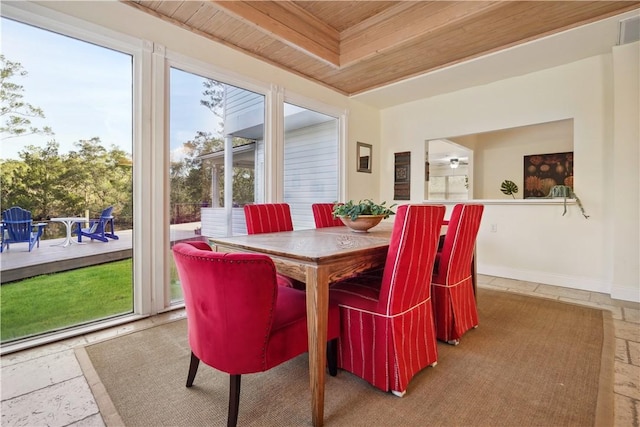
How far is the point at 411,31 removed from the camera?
3051mm

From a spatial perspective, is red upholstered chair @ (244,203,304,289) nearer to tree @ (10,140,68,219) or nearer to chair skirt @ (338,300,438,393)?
chair skirt @ (338,300,438,393)

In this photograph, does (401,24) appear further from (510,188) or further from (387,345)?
(510,188)

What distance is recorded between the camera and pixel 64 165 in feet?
7.39

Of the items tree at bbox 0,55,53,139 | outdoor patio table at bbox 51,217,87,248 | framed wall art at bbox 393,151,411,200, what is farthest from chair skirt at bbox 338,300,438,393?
framed wall art at bbox 393,151,411,200

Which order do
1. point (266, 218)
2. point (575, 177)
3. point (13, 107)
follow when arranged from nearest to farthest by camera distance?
point (13, 107), point (266, 218), point (575, 177)

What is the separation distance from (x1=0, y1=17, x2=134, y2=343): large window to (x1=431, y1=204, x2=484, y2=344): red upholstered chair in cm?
254

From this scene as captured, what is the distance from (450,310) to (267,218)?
5.26ft

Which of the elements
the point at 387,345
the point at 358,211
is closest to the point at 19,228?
the point at 358,211

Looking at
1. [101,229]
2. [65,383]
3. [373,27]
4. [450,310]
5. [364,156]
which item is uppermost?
[373,27]

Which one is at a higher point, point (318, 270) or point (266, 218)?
point (266, 218)

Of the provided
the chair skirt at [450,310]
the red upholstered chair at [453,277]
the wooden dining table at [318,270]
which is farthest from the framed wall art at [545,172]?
the wooden dining table at [318,270]

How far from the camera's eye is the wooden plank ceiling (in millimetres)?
2635

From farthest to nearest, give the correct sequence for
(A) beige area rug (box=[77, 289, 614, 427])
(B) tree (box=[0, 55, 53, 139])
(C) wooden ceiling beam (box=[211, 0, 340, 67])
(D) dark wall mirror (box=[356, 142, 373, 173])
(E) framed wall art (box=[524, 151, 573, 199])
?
(D) dark wall mirror (box=[356, 142, 373, 173]) < (E) framed wall art (box=[524, 151, 573, 199]) < (C) wooden ceiling beam (box=[211, 0, 340, 67]) < (B) tree (box=[0, 55, 53, 139]) < (A) beige area rug (box=[77, 289, 614, 427])

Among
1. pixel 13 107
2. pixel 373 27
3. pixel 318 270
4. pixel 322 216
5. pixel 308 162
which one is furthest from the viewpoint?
pixel 308 162
